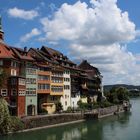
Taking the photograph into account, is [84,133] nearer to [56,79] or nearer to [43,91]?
[43,91]

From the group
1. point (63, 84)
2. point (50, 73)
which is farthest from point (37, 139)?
point (63, 84)

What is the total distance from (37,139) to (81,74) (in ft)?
202

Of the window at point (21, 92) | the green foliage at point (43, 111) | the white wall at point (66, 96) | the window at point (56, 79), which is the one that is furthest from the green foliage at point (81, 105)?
the window at point (21, 92)

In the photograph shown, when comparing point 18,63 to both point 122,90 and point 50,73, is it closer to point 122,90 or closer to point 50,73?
point 50,73

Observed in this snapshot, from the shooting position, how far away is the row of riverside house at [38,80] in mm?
84500

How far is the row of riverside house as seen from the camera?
84500 millimetres

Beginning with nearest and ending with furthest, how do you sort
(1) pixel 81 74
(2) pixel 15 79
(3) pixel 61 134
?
(3) pixel 61 134 < (2) pixel 15 79 < (1) pixel 81 74

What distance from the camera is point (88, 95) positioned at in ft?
438

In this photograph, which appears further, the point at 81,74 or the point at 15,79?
the point at 81,74

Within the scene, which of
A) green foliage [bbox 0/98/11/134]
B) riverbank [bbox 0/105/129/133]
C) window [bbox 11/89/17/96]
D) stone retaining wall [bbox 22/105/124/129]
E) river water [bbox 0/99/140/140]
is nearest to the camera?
green foliage [bbox 0/98/11/134]

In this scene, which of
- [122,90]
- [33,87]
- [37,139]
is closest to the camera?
[37,139]

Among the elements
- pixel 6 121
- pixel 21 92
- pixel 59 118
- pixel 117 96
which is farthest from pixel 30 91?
pixel 117 96

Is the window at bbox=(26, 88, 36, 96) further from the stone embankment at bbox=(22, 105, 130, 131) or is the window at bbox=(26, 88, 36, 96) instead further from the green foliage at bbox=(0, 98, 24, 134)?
the green foliage at bbox=(0, 98, 24, 134)

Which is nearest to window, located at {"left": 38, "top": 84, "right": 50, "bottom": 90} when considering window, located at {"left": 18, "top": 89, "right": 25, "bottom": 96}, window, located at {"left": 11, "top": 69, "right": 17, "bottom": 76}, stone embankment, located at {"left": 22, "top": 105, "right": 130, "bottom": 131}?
window, located at {"left": 18, "top": 89, "right": 25, "bottom": 96}
